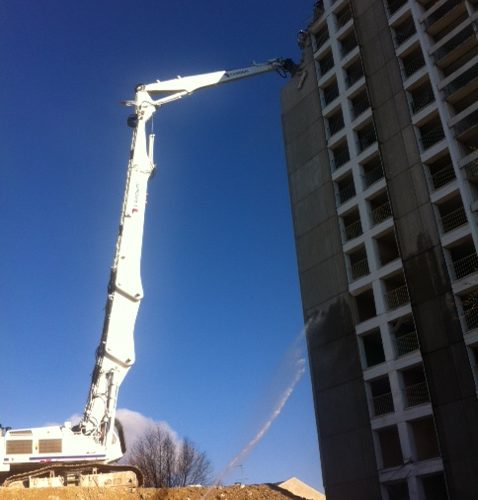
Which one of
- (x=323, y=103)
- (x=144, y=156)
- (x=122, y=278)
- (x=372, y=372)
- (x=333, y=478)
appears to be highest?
(x=323, y=103)

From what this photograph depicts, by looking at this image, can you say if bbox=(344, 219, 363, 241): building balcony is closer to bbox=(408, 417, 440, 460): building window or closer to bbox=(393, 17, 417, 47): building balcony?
bbox=(393, 17, 417, 47): building balcony

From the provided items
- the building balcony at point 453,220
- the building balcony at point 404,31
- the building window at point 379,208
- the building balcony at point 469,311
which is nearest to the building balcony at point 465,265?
the building balcony at point 469,311

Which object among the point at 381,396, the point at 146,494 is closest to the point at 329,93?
the point at 381,396

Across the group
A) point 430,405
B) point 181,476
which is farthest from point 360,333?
point 181,476

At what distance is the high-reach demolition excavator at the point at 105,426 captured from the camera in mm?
36312

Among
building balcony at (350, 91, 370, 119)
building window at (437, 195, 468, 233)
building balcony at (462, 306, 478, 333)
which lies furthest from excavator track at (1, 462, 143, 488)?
building balcony at (350, 91, 370, 119)

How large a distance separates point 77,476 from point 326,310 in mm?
18999

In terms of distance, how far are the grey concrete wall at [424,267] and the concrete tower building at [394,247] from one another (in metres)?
0.08

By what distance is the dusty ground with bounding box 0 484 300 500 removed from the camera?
1346 inches

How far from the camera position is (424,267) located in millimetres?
40312

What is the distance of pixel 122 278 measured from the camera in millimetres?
41250

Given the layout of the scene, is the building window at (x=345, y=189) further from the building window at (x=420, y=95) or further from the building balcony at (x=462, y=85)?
the building balcony at (x=462, y=85)

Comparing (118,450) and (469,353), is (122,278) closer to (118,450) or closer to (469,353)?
(118,450)

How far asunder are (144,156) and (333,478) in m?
24.5
